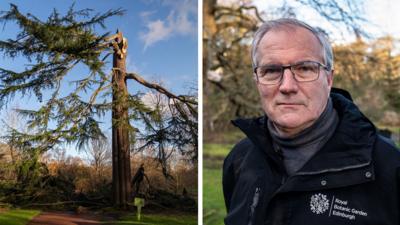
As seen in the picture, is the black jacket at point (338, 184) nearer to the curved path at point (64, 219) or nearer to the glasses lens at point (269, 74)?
the glasses lens at point (269, 74)

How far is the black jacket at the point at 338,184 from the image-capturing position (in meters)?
1.60

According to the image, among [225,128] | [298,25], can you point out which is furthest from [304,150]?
[225,128]

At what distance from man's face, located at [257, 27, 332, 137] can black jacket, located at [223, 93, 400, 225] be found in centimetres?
10

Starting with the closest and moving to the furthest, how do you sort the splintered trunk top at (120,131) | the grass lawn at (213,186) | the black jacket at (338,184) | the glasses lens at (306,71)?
the black jacket at (338,184)
the glasses lens at (306,71)
the splintered trunk top at (120,131)
the grass lawn at (213,186)

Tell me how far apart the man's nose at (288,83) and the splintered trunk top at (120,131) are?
1.48 metres

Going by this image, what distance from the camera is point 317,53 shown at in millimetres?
1737

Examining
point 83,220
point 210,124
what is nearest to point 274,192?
point 83,220

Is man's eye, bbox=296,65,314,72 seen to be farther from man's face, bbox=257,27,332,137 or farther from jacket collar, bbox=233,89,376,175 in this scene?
jacket collar, bbox=233,89,376,175

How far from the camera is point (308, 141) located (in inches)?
68.5

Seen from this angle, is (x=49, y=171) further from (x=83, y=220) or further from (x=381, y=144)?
(x=381, y=144)

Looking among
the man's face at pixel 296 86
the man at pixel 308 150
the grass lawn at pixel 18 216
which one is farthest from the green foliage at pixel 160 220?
the man's face at pixel 296 86

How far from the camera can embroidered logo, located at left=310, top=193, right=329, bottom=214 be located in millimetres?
1643

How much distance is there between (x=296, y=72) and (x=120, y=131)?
1.55 metres

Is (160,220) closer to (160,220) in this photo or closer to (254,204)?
(160,220)
